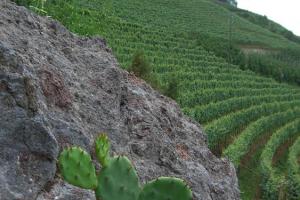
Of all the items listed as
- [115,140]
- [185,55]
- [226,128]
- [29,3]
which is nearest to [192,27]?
[185,55]

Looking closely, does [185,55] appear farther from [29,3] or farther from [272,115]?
[29,3]

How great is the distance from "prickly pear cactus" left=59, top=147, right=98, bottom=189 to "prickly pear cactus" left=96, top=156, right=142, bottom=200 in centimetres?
8

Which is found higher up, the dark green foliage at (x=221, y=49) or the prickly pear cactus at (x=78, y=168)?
the prickly pear cactus at (x=78, y=168)

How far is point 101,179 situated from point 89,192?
3.21ft

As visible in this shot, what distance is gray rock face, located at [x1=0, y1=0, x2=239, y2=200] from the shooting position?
4141 millimetres

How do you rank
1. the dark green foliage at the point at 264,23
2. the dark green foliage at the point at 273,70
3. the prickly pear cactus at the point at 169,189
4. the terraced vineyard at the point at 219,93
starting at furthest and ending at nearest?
the dark green foliage at the point at 264,23, the dark green foliage at the point at 273,70, the terraced vineyard at the point at 219,93, the prickly pear cactus at the point at 169,189

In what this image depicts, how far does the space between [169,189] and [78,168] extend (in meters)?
0.55

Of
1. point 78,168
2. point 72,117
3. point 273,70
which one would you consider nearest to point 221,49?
point 273,70

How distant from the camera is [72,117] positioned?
4961 mm

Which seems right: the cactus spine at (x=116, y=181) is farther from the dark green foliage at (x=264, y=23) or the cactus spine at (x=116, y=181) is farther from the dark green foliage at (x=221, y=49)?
the dark green foliage at (x=264, y=23)

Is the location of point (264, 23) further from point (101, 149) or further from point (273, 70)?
point (101, 149)

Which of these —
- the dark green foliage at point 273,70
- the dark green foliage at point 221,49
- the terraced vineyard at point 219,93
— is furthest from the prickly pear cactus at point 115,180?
the dark green foliage at point 273,70

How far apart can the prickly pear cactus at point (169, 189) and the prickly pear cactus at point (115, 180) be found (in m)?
0.15

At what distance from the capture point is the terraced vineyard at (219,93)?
999 inches
